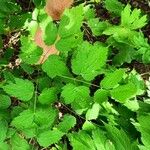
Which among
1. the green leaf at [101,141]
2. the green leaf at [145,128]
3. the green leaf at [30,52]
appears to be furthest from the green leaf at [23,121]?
the green leaf at [145,128]

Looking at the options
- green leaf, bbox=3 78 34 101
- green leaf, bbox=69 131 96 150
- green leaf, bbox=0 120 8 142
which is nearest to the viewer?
green leaf, bbox=3 78 34 101

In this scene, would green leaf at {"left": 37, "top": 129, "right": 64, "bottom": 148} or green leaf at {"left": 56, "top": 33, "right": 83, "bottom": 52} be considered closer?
green leaf at {"left": 56, "top": 33, "right": 83, "bottom": 52}

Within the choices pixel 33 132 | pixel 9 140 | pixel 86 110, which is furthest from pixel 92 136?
pixel 9 140

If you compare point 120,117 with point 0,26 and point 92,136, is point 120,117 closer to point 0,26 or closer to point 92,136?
point 92,136

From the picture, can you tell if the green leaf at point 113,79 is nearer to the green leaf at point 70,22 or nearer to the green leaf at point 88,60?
the green leaf at point 88,60

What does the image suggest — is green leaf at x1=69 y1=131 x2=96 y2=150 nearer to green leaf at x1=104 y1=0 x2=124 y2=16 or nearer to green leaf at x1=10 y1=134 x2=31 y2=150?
green leaf at x1=10 y1=134 x2=31 y2=150

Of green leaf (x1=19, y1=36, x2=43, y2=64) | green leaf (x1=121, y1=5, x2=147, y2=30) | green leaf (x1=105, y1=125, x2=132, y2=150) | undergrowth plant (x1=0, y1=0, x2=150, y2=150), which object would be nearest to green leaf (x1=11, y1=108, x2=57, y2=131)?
undergrowth plant (x1=0, y1=0, x2=150, y2=150)
